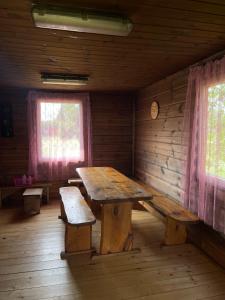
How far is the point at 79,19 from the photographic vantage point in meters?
1.58

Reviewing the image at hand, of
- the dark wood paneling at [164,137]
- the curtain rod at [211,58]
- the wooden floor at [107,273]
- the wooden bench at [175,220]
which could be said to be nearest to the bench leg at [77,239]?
the wooden floor at [107,273]

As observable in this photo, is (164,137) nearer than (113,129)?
Yes

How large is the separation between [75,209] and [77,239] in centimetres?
33

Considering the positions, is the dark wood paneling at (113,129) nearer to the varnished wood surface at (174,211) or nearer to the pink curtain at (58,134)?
the pink curtain at (58,134)

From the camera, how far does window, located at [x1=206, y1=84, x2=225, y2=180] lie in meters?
2.27

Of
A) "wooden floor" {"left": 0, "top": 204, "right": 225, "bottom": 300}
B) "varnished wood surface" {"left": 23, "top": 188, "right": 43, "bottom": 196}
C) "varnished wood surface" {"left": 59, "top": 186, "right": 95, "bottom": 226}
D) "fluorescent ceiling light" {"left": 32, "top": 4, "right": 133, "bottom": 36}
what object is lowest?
"wooden floor" {"left": 0, "top": 204, "right": 225, "bottom": 300}

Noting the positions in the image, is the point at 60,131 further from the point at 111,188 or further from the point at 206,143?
the point at 206,143

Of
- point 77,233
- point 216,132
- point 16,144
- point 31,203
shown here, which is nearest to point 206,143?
point 216,132

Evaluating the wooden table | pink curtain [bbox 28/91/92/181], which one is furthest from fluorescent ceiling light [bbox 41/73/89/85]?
the wooden table

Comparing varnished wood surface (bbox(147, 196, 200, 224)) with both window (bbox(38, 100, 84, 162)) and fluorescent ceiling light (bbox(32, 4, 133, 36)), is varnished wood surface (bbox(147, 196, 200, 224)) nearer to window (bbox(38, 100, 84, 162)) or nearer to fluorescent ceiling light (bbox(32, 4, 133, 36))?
fluorescent ceiling light (bbox(32, 4, 133, 36))

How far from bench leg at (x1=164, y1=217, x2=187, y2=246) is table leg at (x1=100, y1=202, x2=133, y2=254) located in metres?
0.47

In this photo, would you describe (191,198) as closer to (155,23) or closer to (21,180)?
(155,23)

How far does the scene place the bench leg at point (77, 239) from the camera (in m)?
2.50

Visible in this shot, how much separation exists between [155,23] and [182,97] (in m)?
1.47
